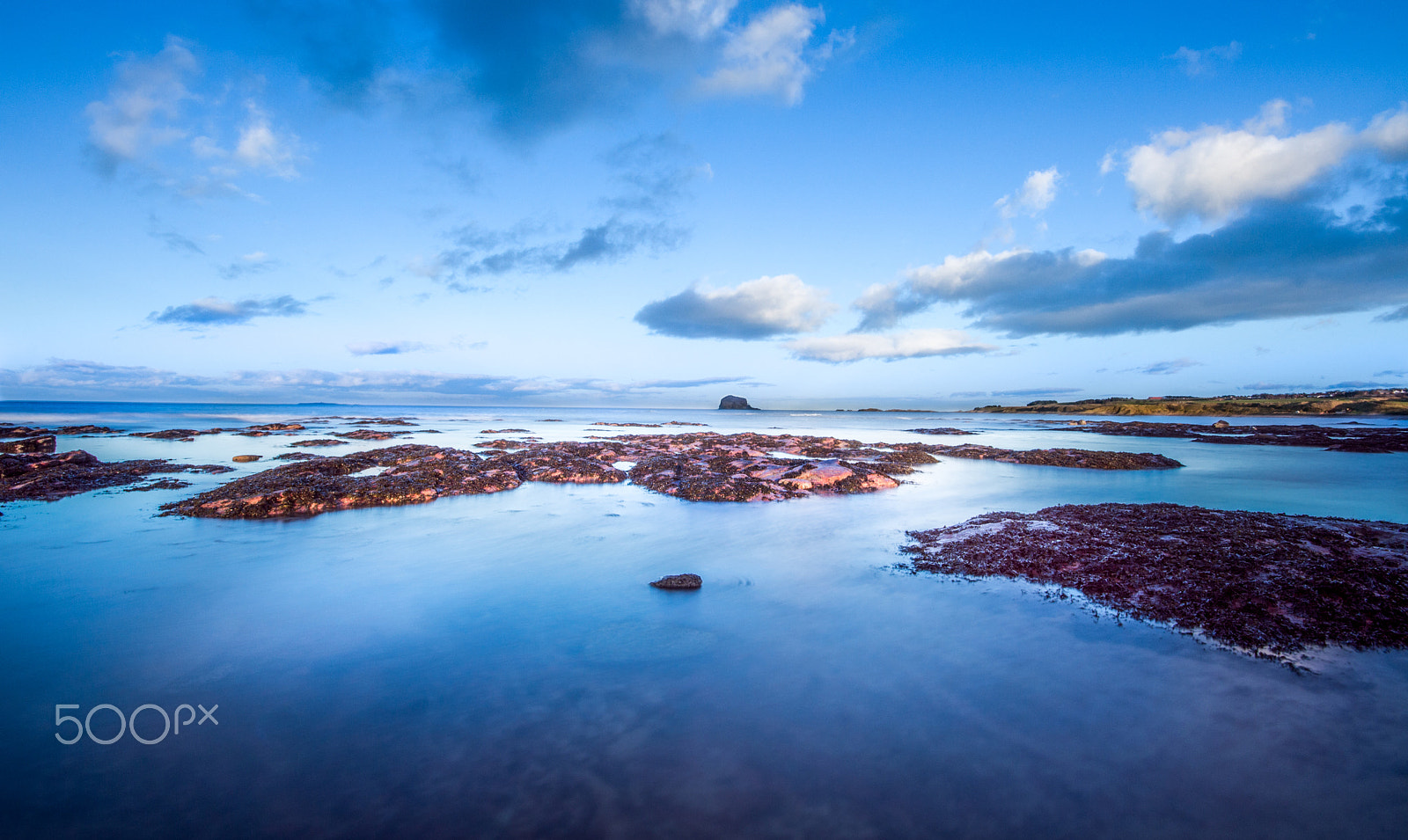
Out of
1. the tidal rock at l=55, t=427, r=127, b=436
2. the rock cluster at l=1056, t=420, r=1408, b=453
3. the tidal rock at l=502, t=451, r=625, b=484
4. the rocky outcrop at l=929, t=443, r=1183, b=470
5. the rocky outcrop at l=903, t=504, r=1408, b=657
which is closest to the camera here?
the rocky outcrop at l=903, t=504, r=1408, b=657

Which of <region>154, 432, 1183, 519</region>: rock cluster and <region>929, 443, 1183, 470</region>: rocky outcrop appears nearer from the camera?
<region>154, 432, 1183, 519</region>: rock cluster

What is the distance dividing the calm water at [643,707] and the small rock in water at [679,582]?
23 cm

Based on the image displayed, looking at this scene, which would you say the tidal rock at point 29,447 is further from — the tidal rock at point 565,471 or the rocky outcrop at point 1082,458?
the rocky outcrop at point 1082,458

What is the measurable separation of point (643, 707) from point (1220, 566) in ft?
30.9

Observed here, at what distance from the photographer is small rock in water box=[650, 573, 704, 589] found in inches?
343

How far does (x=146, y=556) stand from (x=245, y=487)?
5616 millimetres

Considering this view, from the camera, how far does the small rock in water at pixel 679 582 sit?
28.6 feet

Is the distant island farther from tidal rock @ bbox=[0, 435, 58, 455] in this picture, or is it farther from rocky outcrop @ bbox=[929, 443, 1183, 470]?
tidal rock @ bbox=[0, 435, 58, 455]

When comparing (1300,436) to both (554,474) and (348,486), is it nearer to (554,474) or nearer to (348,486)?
(554,474)

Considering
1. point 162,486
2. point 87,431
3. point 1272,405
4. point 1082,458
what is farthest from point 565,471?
point 1272,405

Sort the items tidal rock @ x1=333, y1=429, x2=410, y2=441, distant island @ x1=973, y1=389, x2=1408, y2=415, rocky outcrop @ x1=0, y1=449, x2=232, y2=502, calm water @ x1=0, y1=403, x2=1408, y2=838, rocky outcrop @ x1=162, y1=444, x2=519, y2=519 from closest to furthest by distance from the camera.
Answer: calm water @ x1=0, y1=403, x2=1408, y2=838 → rocky outcrop @ x1=162, y1=444, x2=519, y2=519 → rocky outcrop @ x1=0, y1=449, x2=232, y2=502 → tidal rock @ x1=333, y1=429, x2=410, y2=441 → distant island @ x1=973, y1=389, x2=1408, y2=415

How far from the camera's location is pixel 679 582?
8766 millimetres

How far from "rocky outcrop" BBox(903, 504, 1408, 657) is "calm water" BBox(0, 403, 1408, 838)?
25.0 inches

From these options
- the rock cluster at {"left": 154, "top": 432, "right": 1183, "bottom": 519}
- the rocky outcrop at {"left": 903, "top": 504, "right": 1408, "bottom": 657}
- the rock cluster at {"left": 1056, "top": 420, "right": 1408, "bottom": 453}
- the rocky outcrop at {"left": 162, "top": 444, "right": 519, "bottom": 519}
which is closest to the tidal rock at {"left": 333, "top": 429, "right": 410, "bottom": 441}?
the rock cluster at {"left": 154, "top": 432, "right": 1183, "bottom": 519}
